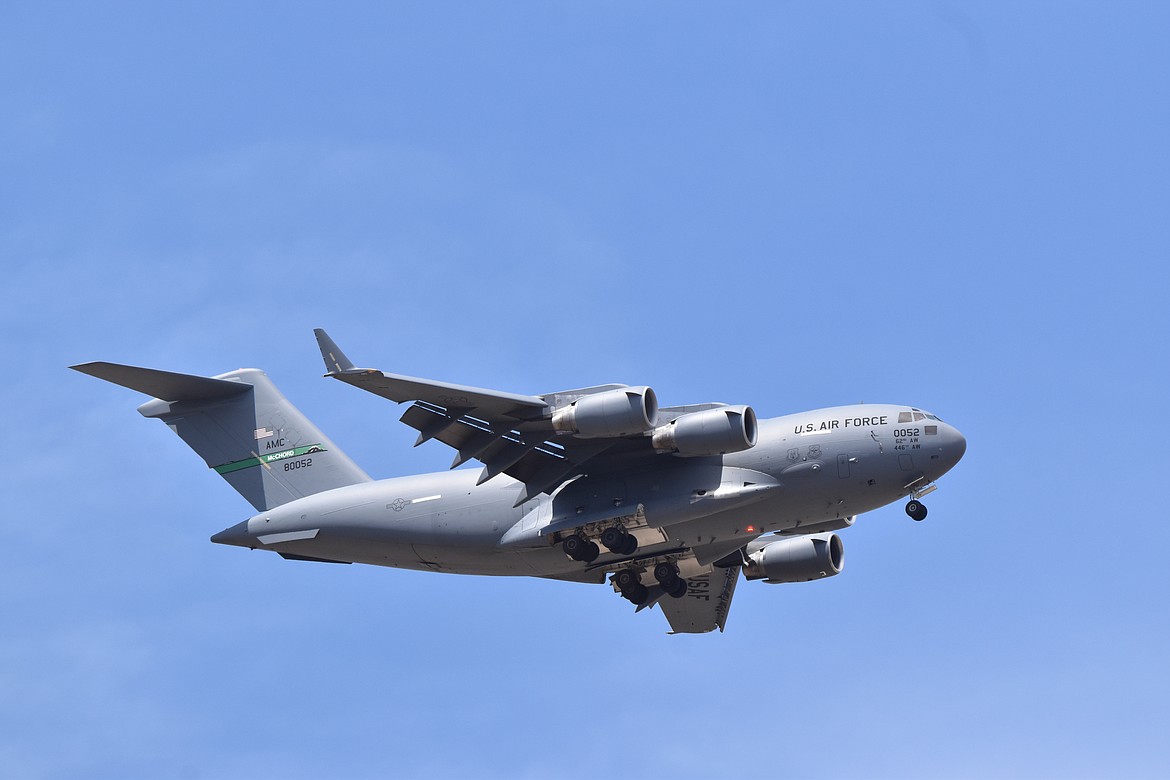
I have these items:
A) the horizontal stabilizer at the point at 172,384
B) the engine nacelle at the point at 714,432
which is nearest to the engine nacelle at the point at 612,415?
the engine nacelle at the point at 714,432

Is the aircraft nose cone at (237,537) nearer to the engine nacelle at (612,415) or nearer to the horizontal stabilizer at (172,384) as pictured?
the horizontal stabilizer at (172,384)

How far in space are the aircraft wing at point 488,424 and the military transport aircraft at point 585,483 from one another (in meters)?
0.03

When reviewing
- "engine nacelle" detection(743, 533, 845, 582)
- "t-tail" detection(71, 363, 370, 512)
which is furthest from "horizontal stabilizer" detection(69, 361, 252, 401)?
"engine nacelle" detection(743, 533, 845, 582)

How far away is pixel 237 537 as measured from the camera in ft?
82.7

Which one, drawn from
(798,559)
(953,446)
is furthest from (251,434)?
(953,446)

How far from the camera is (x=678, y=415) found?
2236 cm

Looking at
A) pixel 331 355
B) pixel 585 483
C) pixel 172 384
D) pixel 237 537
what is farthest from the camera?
pixel 172 384

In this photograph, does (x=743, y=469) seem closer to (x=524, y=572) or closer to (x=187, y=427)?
(x=524, y=572)

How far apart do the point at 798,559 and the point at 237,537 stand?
944cm

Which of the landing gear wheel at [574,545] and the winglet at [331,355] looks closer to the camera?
the winglet at [331,355]

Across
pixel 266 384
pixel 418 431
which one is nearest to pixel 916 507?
pixel 418 431

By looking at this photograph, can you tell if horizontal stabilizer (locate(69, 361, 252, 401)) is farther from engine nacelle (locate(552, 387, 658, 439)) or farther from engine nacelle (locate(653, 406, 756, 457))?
engine nacelle (locate(653, 406, 756, 457))

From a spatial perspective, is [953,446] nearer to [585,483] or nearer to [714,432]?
[714,432]

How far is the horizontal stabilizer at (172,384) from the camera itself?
24250 mm
